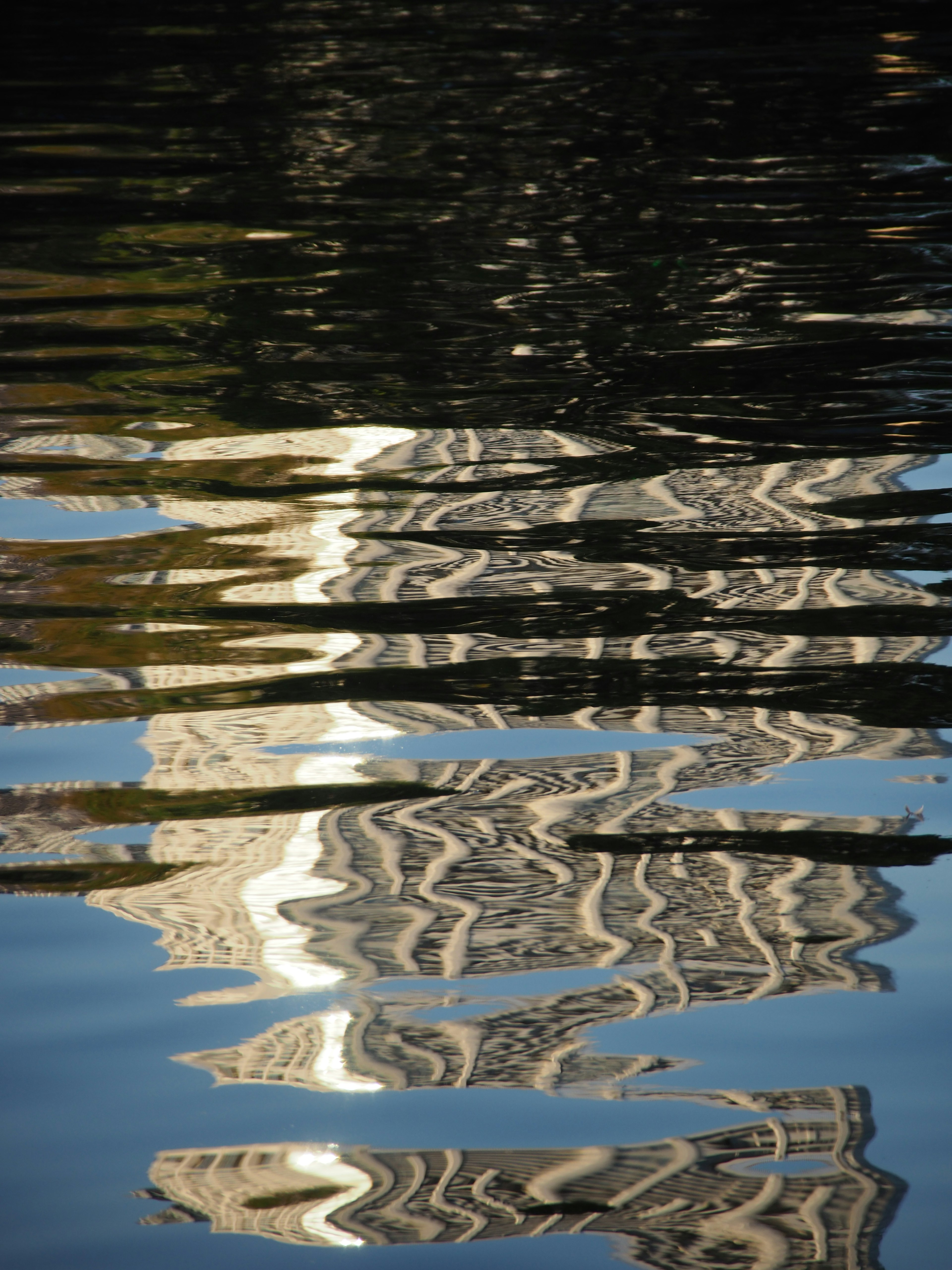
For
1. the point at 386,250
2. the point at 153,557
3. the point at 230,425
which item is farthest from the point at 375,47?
the point at 153,557

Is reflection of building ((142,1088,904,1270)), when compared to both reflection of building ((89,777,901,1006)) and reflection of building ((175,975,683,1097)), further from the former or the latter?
reflection of building ((89,777,901,1006))

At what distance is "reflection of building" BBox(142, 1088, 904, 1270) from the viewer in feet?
3.88

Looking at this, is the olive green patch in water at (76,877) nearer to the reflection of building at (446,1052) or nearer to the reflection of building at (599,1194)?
the reflection of building at (446,1052)

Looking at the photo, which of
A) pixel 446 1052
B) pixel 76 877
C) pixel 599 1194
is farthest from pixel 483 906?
pixel 76 877

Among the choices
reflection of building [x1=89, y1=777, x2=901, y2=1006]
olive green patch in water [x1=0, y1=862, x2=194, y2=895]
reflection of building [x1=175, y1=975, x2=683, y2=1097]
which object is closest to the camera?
reflection of building [x1=175, y1=975, x2=683, y2=1097]

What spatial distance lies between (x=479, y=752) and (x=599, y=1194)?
752 mm

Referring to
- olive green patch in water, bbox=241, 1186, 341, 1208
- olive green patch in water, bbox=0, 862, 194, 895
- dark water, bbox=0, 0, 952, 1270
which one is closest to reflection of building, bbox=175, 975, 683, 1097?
dark water, bbox=0, 0, 952, 1270

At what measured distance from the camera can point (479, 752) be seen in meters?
1.87

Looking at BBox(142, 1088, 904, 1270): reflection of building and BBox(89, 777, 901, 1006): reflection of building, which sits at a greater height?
BBox(89, 777, 901, 1006): reflection of building

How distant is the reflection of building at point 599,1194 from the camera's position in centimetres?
118

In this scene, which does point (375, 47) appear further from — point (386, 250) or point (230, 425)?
point (230, 425)

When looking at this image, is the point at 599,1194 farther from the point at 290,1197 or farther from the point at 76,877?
the point at 76,877

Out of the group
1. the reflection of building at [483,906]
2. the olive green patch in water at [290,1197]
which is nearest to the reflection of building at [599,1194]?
the olive green patch in water at [290,1197]

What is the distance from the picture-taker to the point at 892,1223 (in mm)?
1189
